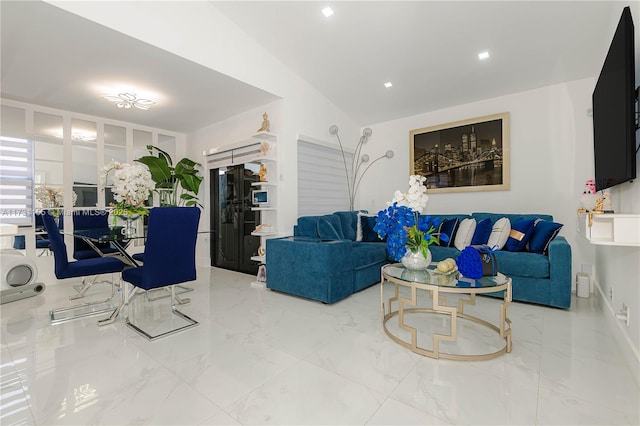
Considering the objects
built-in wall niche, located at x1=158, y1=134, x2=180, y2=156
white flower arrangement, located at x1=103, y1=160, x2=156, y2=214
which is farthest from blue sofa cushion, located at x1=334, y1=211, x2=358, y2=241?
built-in wall niche, located at x1=158, y1=134, x2=180, y2=156

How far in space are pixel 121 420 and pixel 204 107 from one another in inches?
158

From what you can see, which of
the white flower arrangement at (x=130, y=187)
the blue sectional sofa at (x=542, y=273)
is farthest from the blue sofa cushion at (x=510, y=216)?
the white flower arrangement at (x=130, y=187)

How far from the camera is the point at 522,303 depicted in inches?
121

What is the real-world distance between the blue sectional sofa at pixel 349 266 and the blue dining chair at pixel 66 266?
64.7 inches

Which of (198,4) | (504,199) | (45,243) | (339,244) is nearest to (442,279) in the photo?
(339,244)

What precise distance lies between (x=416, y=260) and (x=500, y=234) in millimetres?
1637

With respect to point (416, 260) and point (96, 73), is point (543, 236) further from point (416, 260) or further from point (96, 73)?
point (96, 73)

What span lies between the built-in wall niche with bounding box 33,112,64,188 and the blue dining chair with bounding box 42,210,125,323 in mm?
1930

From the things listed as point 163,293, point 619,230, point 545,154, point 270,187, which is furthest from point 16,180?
point 545,154

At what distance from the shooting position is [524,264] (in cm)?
301

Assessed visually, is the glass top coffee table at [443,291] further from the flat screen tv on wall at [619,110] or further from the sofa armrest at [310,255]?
the flat screen tv on wall at [619,110]

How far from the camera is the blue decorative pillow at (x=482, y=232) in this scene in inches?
141

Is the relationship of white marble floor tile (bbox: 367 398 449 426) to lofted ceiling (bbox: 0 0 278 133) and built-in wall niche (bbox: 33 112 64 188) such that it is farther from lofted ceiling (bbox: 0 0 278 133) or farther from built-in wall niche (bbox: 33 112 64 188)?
built-in wall niche (bbox: 33 112 64 188)

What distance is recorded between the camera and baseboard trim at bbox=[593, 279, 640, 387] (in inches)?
67.7
